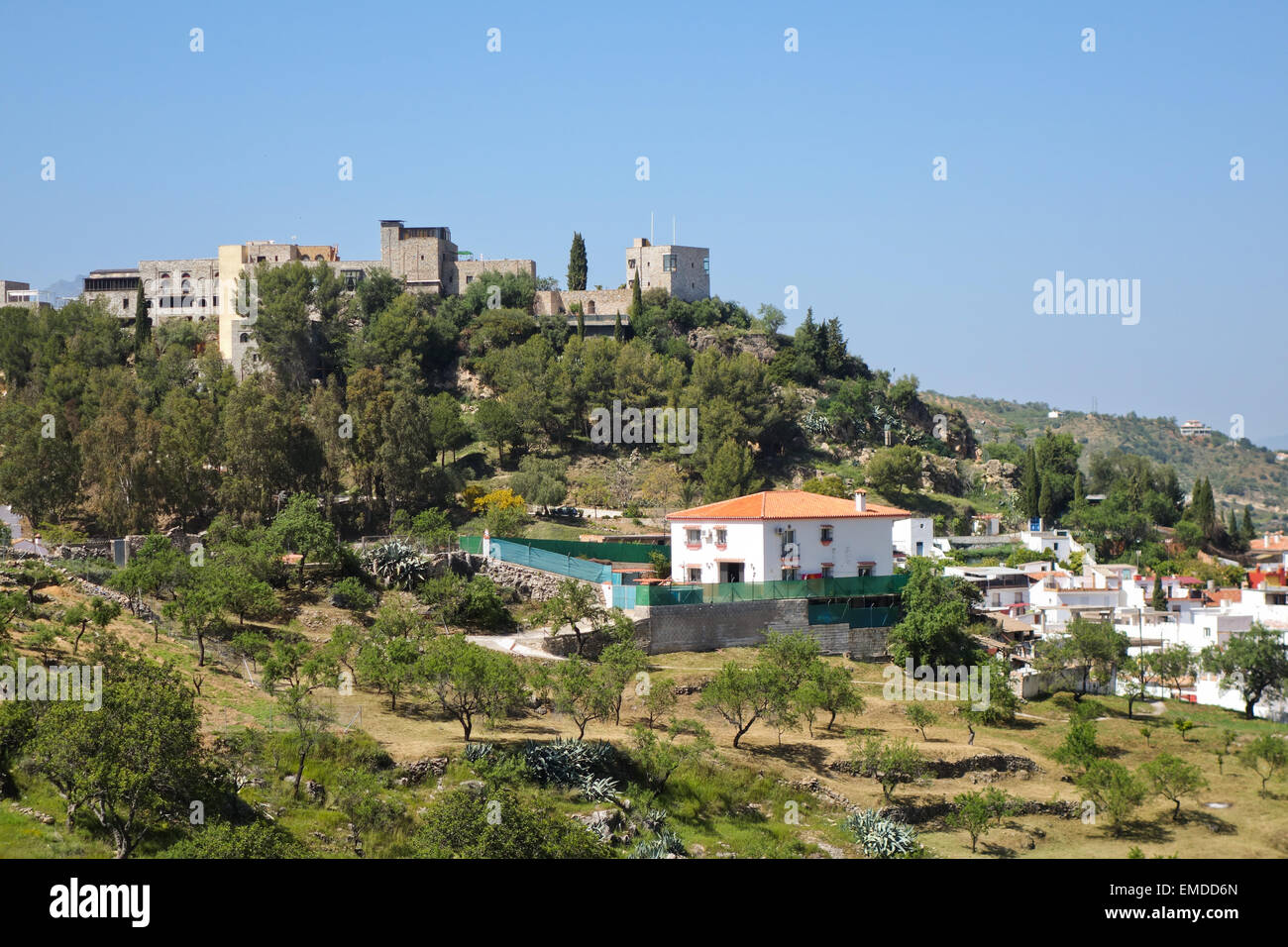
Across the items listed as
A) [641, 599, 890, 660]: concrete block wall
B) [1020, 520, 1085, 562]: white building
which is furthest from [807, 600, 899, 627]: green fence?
[1020, 520, 1085, 562]: white building

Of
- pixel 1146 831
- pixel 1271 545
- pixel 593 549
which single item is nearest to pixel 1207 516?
pixel 1271 545

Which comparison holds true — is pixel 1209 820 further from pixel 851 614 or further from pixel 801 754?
pixel 851 614

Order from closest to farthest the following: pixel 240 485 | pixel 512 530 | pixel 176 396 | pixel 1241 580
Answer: pixel 240 485 → pixel 512 530 → pixel 176 396 → pixel 1241 580

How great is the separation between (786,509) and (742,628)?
5.52 metres

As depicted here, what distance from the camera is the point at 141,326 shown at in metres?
73.3

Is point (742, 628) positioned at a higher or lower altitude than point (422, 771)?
higher

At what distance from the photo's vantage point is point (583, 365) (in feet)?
227

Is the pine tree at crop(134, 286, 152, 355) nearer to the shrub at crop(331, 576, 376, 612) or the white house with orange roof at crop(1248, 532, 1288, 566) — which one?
the shrub at crop(331, 576, 376, 612)

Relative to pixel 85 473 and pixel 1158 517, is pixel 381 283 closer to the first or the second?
pixel 85 473

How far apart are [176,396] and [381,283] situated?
28647 mm

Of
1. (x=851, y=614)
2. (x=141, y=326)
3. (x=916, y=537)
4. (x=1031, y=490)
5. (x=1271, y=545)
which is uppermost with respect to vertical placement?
(x=141, y=326)

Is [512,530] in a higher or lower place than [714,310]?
lower

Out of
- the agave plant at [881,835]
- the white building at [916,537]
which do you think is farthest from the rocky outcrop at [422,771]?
the white building at [916,537]
